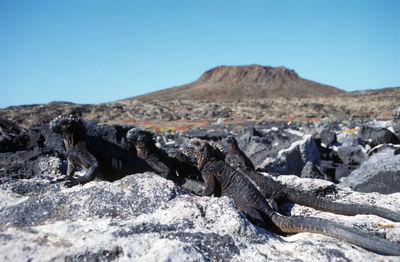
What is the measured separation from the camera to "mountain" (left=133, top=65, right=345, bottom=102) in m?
78.8

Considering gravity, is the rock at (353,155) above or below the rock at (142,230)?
below

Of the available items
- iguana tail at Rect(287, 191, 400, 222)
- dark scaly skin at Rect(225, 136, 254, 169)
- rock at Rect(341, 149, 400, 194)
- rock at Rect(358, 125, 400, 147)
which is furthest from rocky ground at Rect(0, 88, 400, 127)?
iguana tail at Rect(287, 191, 400, 222)

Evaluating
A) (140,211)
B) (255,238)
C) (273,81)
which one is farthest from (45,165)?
(273,81)

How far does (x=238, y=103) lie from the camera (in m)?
57.6

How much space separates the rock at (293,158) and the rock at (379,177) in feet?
3.70

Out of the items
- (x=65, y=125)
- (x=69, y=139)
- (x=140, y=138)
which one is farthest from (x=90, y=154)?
(x=140, y=138)

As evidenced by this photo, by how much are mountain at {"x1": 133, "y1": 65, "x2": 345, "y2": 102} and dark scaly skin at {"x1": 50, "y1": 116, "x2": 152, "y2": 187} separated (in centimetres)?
6986

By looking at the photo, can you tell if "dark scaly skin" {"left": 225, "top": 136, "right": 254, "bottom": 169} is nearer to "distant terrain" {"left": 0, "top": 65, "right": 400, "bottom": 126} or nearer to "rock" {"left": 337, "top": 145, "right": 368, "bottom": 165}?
"rock" {"left": 337, "top": 145, "right": 368, "bottom": 165}

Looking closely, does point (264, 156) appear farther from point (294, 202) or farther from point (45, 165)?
point (45, 165)

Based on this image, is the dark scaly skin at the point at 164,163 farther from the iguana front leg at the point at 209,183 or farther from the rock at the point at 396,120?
the rock at the point at 396,120

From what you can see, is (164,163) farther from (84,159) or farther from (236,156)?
(236,156)

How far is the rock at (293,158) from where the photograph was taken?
7.12 m

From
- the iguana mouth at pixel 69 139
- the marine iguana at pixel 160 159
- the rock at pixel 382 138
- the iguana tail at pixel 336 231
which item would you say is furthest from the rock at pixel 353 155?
the iguana mouth at pixel 69 139

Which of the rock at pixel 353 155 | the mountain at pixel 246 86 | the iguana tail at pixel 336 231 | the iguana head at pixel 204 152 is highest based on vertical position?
the mountain at pixel 246 86
